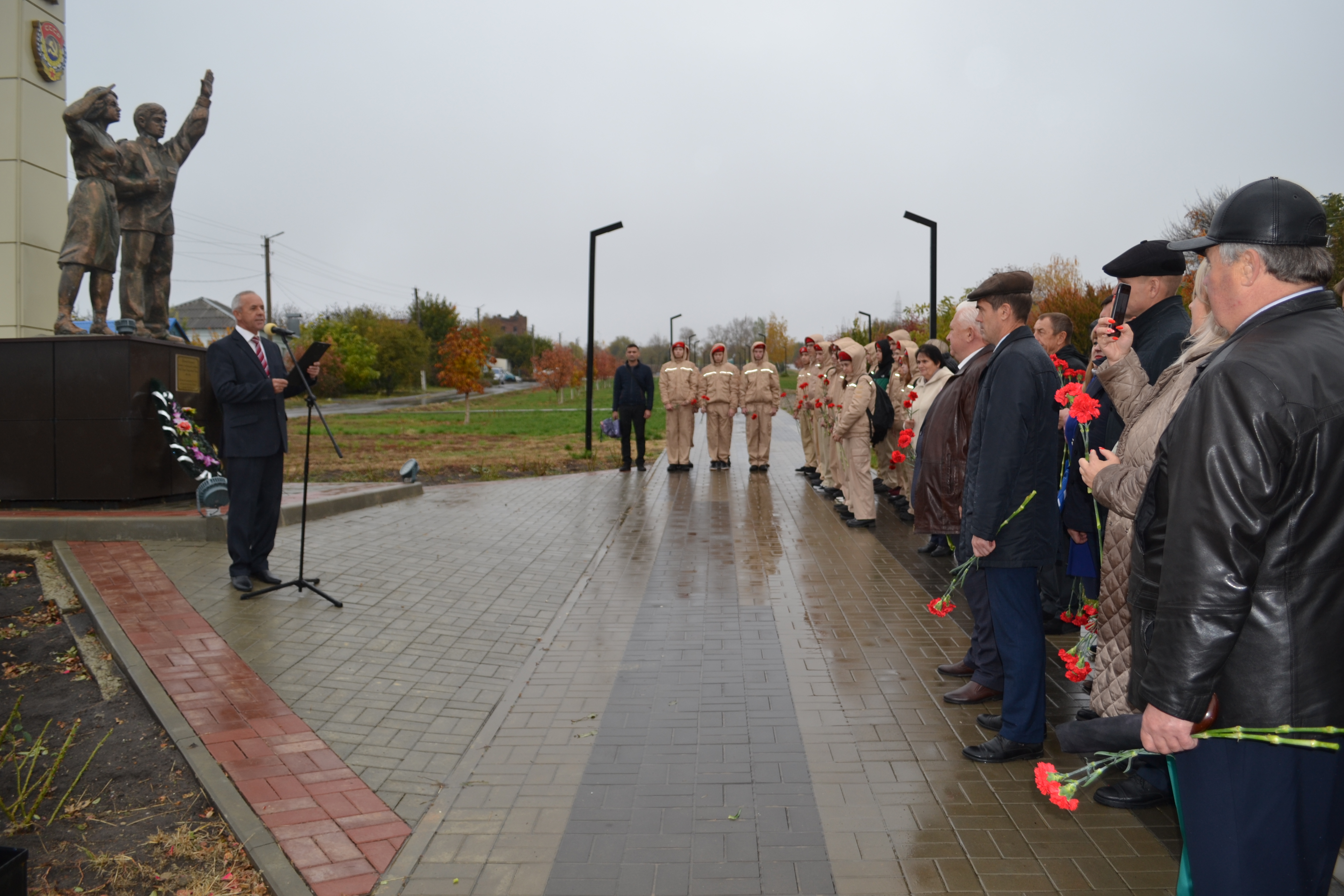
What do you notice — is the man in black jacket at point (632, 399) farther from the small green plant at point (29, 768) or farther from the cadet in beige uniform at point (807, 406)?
the small green plant at point (29, 768)

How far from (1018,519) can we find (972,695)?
4.08 feet

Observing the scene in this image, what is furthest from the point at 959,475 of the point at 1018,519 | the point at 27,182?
the point at 27,182

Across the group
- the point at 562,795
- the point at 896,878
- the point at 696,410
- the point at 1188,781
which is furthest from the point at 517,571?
the point at 696,410

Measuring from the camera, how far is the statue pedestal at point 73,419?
9.13 meters

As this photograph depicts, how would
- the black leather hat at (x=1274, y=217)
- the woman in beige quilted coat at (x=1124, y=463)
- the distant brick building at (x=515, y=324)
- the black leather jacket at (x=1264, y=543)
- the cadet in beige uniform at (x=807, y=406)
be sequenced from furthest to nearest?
the distant brick building at (x=515, y=324), the cadet in beige uniform at (x=807, y=406), the woman in beige quilted coat at (x=1124, y=463), the black leather hat at (x=1274, y=217), the black leather jacket at (x=1264, y=543)

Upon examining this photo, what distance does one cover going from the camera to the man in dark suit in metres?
7.05

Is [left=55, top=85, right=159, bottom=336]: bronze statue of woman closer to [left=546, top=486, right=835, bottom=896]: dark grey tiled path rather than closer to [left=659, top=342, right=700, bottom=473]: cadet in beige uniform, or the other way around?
[left=546, top=486, right=835, bottom=896]: dark grey tiled path

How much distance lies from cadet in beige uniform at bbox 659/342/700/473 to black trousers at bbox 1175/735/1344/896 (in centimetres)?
1436

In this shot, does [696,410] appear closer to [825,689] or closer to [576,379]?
[825,689]

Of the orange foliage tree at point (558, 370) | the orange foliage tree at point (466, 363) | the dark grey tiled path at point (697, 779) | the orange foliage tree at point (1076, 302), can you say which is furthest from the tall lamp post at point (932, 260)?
the orange foliage tree at point (558, 370)

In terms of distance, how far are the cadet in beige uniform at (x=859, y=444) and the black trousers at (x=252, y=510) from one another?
19.7ft

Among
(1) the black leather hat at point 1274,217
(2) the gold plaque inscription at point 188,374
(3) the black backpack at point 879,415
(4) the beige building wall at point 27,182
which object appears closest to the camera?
(1) the black leather hat at point 1274,217

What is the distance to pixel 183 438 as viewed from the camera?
9.46m

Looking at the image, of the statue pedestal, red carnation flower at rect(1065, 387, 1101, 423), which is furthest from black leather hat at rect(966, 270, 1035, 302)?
the statue pedestal
